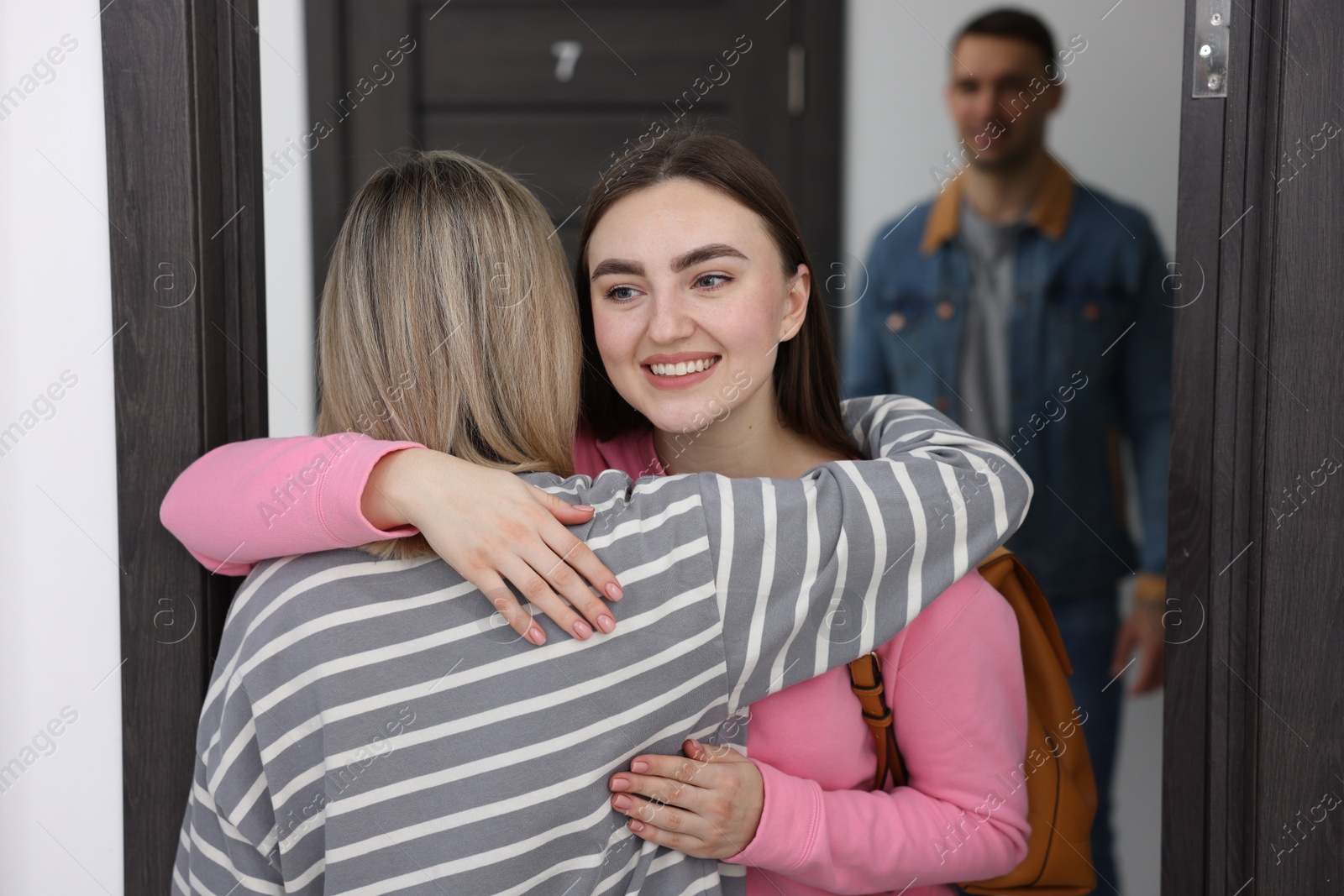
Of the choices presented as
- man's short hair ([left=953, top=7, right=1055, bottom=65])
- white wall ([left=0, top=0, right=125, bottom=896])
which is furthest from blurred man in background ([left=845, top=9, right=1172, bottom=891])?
white wall ([left=0, top=0, right=125, bottom=896])

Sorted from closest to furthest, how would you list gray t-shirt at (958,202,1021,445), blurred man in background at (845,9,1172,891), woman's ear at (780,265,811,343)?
woman's ear at (780,265,811,343) → blurred man in background at (845,9,1172,891) → gray t-shirt at (958,202,1021,445)

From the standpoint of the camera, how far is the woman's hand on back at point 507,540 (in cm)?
83

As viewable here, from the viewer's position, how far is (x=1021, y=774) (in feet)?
3.41

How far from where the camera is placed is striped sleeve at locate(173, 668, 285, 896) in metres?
0.89

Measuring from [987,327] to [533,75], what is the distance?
4.08 feet

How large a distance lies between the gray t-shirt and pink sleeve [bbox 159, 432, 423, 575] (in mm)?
1722

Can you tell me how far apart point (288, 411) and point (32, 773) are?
0.74m

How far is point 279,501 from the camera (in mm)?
868

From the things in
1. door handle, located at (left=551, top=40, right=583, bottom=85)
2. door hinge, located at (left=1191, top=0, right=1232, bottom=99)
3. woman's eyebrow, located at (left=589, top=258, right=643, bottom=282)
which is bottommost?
woman's eyebrow, located at (left=589, top=258, right=643, bottom=282)

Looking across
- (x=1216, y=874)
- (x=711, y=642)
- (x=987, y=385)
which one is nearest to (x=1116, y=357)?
(x=987, y=385)

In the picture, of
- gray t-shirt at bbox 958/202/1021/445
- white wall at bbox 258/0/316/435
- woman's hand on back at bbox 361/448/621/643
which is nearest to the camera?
woman's hand on back at bbox 361/448/621/643

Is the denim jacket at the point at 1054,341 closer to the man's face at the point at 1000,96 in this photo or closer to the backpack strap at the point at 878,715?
the man's face at the point at 1000,96

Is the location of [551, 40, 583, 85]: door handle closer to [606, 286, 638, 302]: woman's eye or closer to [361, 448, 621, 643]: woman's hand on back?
[606, 286, 638, 302]: woman's eye

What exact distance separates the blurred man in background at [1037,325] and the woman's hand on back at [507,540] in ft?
4.76
